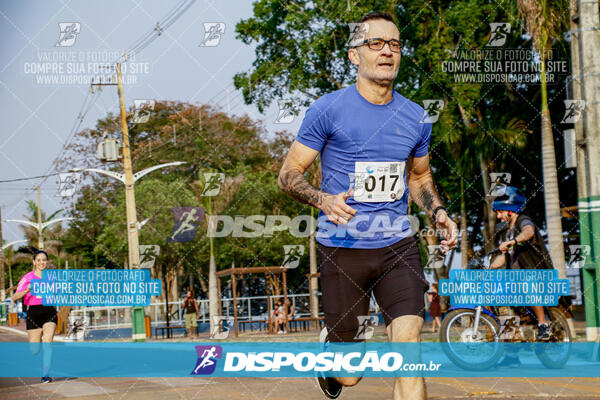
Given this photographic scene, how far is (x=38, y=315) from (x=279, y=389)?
12.5 ft

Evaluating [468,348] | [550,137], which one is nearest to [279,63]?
[550,137]

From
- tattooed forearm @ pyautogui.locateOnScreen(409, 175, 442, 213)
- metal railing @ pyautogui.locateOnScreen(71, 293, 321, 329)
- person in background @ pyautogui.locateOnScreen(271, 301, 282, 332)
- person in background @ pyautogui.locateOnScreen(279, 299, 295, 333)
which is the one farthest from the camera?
metal railing @ pyautogui.locateOnScreen(71, 293, 321, 329)

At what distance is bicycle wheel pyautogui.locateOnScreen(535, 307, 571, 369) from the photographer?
904 cm

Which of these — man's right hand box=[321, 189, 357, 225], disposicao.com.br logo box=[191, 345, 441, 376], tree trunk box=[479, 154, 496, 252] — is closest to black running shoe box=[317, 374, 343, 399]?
disposicao.com.br logo box=[191, 345, 441, 376]

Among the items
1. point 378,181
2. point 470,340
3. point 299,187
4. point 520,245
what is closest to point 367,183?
point 378,181

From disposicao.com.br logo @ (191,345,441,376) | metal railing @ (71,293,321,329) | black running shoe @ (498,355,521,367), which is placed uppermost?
disposicao.com.br logo @ (191,345,441,376)

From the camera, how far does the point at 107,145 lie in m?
20.6

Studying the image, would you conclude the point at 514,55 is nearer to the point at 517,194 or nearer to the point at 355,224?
the point at 517,194

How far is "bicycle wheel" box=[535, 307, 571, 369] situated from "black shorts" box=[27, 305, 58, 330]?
Result: 6.03 meters

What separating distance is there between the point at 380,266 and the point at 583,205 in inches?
286

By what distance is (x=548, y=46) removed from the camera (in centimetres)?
1480

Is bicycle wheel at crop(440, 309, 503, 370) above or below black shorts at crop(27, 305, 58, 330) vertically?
below

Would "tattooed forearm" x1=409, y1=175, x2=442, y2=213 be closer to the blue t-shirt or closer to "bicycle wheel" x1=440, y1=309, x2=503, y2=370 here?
the blue t-shirt

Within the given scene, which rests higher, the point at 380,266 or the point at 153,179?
the point at 153,179
